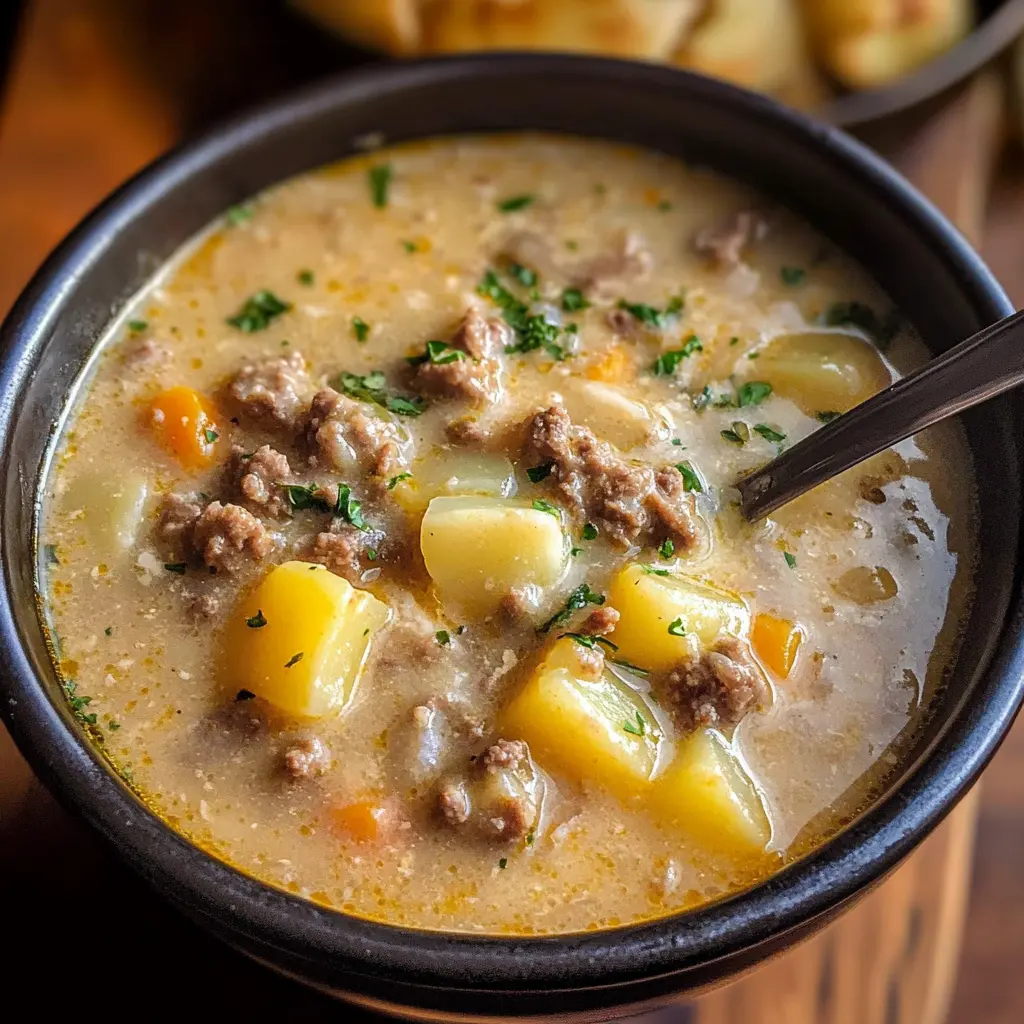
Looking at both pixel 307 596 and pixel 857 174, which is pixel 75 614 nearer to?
pixel 307 596

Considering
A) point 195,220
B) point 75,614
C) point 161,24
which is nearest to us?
point 75,614

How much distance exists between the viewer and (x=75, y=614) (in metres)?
2.34

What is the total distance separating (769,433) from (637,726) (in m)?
0.68

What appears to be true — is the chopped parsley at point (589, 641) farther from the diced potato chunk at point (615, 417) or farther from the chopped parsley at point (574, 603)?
the diced potato chunk at point (615, 417)

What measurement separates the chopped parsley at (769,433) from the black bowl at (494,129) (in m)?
0.37

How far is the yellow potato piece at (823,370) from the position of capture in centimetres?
261

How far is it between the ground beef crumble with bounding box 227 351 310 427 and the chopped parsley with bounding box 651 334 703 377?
0.69 m

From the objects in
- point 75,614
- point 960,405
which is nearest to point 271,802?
point 75,614

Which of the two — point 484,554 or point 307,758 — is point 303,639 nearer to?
point 307,758

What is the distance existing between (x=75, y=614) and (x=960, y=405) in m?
1.55

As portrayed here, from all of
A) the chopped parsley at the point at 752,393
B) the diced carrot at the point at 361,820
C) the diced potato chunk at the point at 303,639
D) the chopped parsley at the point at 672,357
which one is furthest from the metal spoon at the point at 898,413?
the diced carrot at the point at 361,820

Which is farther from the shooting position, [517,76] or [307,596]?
[517,76]

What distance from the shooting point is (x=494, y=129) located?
3.06 metres

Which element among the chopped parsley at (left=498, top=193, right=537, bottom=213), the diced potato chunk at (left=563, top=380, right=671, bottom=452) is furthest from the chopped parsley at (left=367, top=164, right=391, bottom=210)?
the diced potato chunk at (left=563, top=380, right=671, bottom=452)
